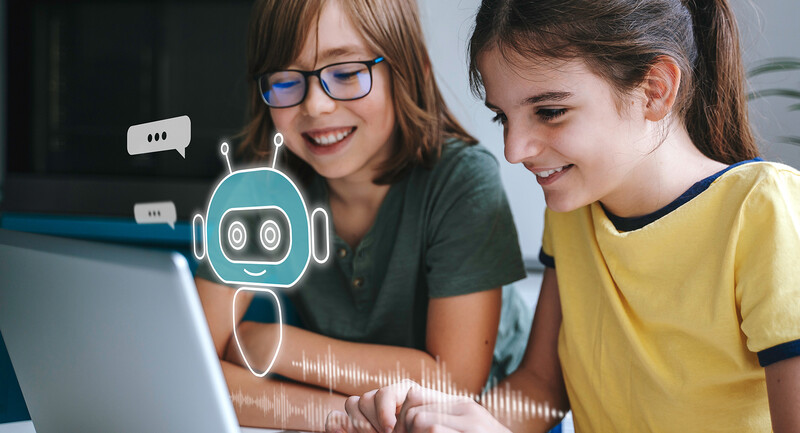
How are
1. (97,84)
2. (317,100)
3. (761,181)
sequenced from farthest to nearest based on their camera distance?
(97,84), (317,100), (761,181)

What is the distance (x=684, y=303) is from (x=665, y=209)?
97mm

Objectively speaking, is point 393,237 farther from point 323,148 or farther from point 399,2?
point 399,2

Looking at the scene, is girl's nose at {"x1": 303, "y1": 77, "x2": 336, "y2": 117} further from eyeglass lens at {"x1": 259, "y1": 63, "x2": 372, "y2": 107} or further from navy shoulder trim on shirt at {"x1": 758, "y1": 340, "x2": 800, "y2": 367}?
navy shoulder trim on shirt at {"x1": 758, "y1": 340, "x2": 800, "y2": 367}

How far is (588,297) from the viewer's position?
77cm

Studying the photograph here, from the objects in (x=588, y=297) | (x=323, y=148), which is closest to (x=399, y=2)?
(x=323, y=148)

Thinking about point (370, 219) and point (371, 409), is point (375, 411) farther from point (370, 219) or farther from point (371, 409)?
point (370, 219)

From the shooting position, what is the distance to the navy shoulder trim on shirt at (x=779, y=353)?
1.67 ft

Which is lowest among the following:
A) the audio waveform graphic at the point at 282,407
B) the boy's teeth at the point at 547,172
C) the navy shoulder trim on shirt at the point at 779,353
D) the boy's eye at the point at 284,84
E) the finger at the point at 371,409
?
the audio waveform graphic at the point at 282,407

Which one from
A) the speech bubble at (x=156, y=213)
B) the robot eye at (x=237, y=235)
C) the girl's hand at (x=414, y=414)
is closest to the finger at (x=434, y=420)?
the girl's hand at (x=414, y=414)

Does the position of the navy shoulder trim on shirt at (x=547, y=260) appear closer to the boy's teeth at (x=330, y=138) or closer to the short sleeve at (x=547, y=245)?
the short sleeve at (x=547, y=245)

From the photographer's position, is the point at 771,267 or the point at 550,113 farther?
the point at 550,113

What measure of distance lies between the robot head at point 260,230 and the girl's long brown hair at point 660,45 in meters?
0.39

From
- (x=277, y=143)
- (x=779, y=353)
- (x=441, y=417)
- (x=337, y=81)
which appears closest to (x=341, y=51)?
(x=337, y=81)

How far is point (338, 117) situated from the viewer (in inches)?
34.7
